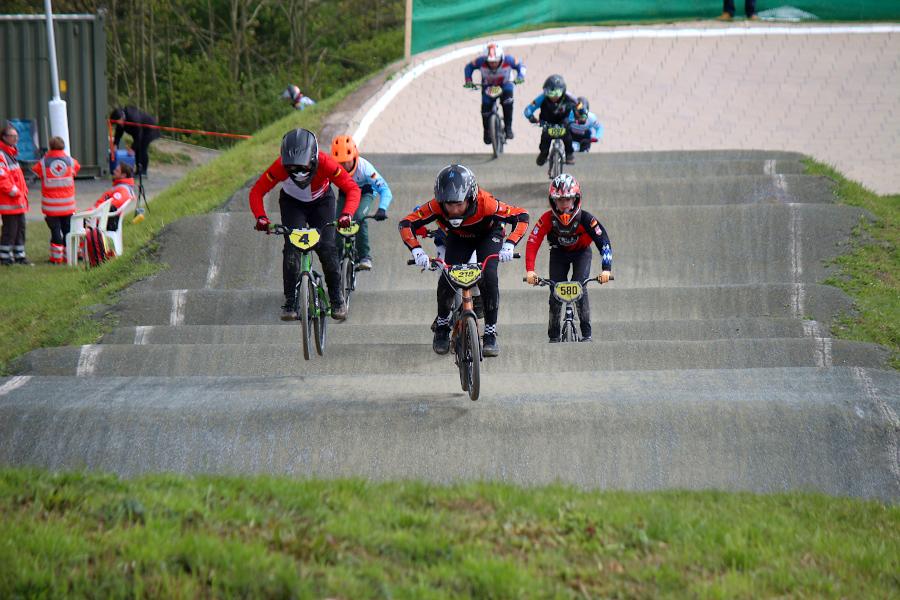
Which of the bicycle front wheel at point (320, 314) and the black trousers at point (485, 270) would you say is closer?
the black trousers at point (485, 270)

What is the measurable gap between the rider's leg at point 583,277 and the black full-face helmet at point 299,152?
3015mm

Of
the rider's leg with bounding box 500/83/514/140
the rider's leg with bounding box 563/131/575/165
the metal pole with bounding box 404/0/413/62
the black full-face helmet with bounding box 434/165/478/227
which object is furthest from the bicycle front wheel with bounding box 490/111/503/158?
the black full-face helmet with bounding box 434/165/478/227

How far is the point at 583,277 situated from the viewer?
1219cm

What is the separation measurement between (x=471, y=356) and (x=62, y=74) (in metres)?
21.5

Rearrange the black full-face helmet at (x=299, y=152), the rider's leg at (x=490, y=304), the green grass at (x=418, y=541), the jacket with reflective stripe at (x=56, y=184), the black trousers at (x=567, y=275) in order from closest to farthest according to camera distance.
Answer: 1. the green grass at (x=418, y=541)
2. the rider's leg at (x=490, y=304)
3. the black full-face helmet at (x=299, y=152)
4. the black trousers at (x=567, y=275)
5. the jacket with reflective stripe at (x=56, y=184)

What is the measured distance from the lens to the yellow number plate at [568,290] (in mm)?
11500

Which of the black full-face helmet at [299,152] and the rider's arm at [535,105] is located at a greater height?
the rider's arm at [535,105]

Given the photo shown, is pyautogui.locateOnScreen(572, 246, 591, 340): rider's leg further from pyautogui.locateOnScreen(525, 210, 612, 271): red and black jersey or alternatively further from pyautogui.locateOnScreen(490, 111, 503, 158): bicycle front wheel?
pyautogui.locateOnScreen(490, 111, 503, 158): bicycle front wheel

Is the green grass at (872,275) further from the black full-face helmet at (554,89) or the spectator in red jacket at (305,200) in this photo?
the spectator in red jacket at (305,200)

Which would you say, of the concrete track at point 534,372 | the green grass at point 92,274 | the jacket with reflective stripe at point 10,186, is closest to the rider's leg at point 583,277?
the concrete track at point 534,372

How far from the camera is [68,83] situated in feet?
91.2

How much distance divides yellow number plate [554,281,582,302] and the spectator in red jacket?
2107 mm

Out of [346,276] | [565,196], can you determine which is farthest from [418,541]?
[346,276]

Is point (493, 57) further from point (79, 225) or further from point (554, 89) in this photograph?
point (79, 225)
